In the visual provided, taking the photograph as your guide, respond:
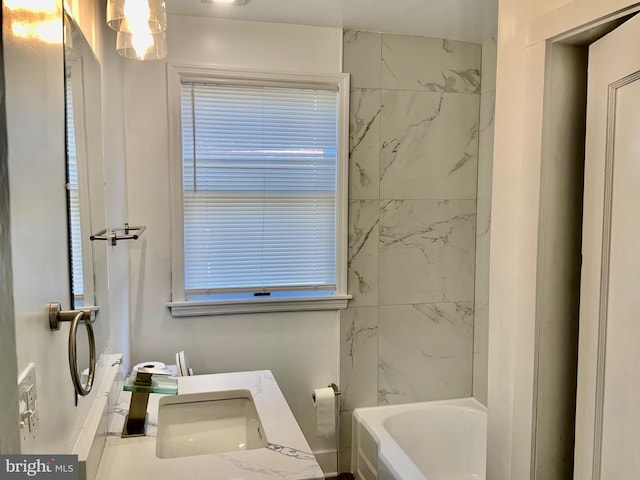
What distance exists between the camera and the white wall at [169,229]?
96.5 inches

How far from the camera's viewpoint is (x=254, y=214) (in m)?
2.64

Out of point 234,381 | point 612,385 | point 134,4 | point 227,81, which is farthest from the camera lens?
point 227,81

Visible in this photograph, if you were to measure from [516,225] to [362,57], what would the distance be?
5.72 feet

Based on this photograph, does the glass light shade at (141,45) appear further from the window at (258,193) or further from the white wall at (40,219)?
the window at (258,193)

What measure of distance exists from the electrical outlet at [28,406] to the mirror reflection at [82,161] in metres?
0.39

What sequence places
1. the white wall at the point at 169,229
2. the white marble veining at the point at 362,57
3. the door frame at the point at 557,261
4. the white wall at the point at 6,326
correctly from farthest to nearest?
1. the white marble veining at the point at 362,57
2. the white wall at the point at 169,229
3. the door frame at the point at 557,261
4. the white wall at the point at 6,326

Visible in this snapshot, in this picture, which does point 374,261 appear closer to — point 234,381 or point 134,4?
point 234,381

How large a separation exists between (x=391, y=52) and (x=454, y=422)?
6.95 feet

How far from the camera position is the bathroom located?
3.03 ft

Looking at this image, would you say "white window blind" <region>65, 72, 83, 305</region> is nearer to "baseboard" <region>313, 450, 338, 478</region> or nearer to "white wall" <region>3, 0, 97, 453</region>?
"white wall" <region>3, 0, 97, 453</region>

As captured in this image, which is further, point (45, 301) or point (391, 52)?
point (391, 52)

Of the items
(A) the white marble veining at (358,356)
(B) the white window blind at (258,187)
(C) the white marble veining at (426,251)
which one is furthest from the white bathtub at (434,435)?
(B) the white window blind at (258,187)

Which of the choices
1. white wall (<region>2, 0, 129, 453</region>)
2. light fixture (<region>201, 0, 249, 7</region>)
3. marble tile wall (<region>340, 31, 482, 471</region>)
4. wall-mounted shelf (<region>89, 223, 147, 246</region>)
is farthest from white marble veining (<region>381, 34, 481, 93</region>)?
white wall (<region>2, 0, 129, 453</region>)

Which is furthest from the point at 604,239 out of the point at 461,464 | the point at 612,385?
the point at 461,464
